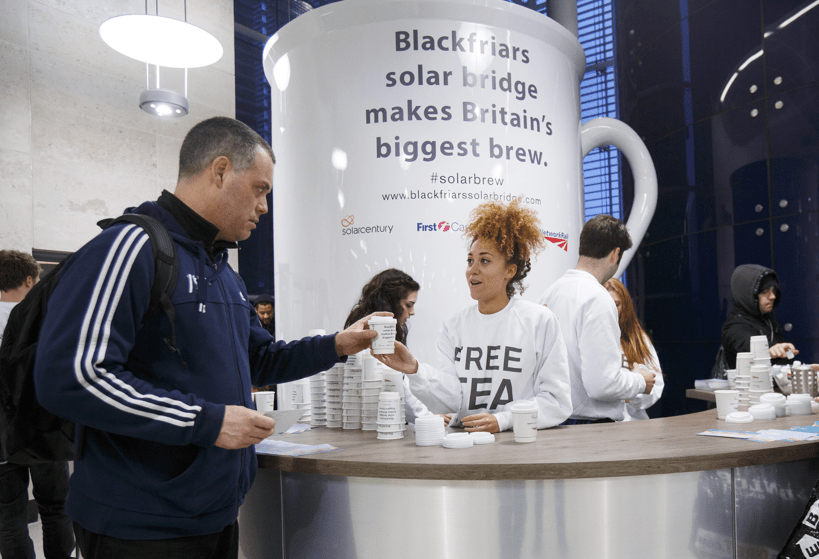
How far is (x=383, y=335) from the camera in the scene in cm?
189

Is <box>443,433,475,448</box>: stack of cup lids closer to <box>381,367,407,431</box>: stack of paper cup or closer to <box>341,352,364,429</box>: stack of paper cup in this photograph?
<box>381,367,407,431</box>: stack of paper cup

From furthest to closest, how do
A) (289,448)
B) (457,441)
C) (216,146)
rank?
(289,448), (457,441), (216,146)

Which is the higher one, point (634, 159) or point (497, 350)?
point (634, 159)

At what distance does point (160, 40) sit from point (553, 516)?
390 centimetres

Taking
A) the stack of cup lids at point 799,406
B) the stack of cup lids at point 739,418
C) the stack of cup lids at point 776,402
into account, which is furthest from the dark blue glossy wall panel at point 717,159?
the stack of cup lids at point 739,418

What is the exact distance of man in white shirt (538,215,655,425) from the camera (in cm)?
230

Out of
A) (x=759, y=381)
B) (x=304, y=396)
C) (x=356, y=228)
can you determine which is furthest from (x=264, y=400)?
(x=759, y=381)

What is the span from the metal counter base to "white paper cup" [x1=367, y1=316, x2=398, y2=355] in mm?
398

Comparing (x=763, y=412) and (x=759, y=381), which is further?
(x=759, y=381)

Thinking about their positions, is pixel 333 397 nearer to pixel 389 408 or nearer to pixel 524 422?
pixel 389 408

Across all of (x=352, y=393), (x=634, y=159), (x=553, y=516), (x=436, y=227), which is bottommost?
(x=553, y=516)

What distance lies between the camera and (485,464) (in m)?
1.58

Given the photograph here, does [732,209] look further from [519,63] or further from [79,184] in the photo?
[79,184]

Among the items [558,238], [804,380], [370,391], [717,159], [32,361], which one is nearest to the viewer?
[32,361]
